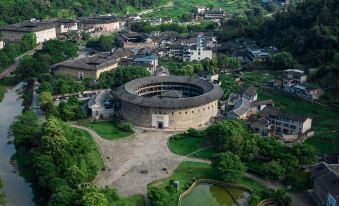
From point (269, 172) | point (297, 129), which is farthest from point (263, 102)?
point (269, 172)

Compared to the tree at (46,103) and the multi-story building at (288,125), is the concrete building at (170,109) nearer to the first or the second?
the multi-story building at (288,125)

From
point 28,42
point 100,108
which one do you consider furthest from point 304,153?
point 28,42

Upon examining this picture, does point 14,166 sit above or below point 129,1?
below

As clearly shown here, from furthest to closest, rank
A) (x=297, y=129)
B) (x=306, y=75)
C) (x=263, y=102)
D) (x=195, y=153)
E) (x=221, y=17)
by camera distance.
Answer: (x=221, y=17) → (x=306, y=75) → (x=263, y=102) → (x=297, y=129) → (x=195, y=153)

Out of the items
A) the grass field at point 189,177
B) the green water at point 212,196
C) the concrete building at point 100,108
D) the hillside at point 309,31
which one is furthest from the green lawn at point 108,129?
the hillside at point 309,31

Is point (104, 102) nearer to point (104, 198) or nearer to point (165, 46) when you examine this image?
point (104, 198)

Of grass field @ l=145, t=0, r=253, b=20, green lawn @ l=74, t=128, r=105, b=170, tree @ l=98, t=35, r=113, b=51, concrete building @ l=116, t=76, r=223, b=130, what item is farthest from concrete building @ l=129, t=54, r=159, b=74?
grass field @ l=145, t=0, r=253, b=20

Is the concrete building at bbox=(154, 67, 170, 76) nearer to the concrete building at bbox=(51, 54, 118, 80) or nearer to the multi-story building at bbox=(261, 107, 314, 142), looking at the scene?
the concrete building at bbox=(51, 54, 118, 80)
